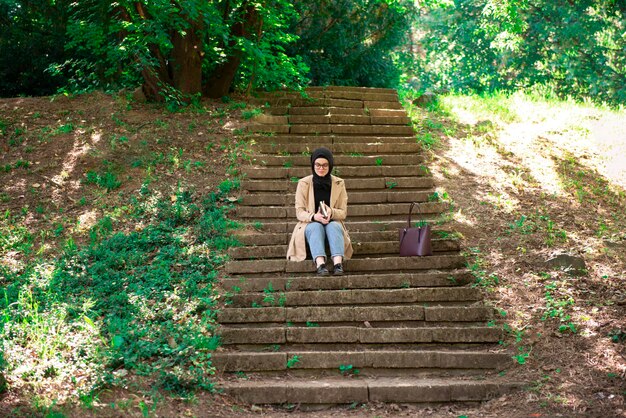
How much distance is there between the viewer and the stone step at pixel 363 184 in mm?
9258

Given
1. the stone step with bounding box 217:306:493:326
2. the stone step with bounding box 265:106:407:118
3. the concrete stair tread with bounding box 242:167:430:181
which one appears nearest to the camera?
the stone step with bounding box 217:306:493:326

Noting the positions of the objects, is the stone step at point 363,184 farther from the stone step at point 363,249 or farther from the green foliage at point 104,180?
the green foliage at point 104,180

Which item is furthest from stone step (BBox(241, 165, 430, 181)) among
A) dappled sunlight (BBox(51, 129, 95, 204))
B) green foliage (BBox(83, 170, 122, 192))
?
dappled sunlight (BBox(51, 129, 95, 204))

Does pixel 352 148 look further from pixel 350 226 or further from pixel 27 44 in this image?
pixel 27 44

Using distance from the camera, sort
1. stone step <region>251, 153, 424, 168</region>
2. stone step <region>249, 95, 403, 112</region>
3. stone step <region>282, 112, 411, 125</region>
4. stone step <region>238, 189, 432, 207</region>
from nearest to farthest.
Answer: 1. stone step <region>238, 189, 432, 207</region>
2. stone step <region>251, 153, 424, 168</region>
3. stone step <region>282, 112, 411, 125</region>
4. stone step <region>249, 95, 403, 112</region>

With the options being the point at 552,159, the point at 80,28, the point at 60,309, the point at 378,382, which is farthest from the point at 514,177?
the point at 80,28

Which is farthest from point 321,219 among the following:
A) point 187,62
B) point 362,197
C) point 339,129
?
point 187,62

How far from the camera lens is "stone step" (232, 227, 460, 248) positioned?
8.02m

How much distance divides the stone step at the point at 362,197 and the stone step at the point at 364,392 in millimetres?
3665

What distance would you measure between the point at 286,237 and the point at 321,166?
1.14 m

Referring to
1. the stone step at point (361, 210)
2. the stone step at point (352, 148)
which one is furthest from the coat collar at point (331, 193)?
the stone step at point (352, 148)

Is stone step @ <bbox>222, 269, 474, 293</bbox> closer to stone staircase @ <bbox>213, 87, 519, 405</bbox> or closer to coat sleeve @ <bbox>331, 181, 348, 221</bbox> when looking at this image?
stone staircase @ <bbox>213, 87, 519, 405</bbox>

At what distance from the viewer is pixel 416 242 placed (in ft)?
24.4

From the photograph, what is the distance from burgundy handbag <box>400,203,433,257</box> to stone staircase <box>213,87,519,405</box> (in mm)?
195
